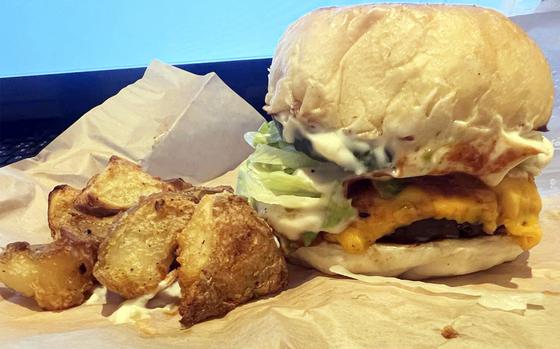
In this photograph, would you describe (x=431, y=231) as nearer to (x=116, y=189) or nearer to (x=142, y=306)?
(x=142, y=306)

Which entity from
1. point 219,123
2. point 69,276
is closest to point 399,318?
point 69,276

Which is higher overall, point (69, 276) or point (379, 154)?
point (379, 154)

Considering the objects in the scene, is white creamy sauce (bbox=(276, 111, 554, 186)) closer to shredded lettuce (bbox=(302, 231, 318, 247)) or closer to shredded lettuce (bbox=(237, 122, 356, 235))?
shredded lettuce (bbox=(237, 122, 356, 235))

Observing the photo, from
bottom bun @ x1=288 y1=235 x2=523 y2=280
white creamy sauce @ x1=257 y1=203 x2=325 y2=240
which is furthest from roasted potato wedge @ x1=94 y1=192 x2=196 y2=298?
bottom bun @ x1=288 y1=235 x2=523 y2=280

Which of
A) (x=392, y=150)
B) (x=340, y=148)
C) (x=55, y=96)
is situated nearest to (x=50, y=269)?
(x=340, y=148)

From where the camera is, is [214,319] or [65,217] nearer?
[214,319]

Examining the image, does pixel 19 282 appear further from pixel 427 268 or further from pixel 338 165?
pixel 427 268

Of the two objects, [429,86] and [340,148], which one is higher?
[429,86]

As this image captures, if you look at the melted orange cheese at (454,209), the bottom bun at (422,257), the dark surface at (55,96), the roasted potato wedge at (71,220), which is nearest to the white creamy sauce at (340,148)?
the melted orange cheese at (454,209)
